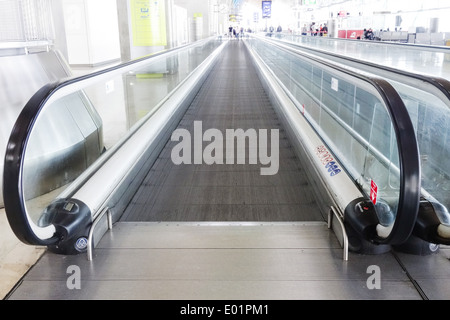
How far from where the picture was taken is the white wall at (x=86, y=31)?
44.1 ft

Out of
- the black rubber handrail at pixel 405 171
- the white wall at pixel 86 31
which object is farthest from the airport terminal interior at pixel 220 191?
the white wall at pixel 86 31

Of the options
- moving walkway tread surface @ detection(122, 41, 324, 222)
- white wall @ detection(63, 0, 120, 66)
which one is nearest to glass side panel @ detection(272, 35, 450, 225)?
moving walkway tread surface @ detection(122, 41, 324, 222)

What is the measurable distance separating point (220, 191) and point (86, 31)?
11.5 m

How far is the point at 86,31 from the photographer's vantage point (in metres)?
13.7

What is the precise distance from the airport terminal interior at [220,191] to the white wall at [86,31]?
26.6 ft

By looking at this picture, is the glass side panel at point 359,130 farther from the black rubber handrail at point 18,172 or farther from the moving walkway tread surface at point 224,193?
the black rubber handrail at point 18,172

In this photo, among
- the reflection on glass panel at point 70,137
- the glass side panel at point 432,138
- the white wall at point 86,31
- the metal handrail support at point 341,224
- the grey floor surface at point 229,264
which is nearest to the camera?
the grey floor surface at point 229,264

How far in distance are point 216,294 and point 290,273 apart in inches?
18.4

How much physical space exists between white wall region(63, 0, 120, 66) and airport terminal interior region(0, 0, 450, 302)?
26.6ft

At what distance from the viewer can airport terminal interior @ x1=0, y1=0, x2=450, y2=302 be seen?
87.8 inches

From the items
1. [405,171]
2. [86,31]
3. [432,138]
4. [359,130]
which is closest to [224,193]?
[359,130]

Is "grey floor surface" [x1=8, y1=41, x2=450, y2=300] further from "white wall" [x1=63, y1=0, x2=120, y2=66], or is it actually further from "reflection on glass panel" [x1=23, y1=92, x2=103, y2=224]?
"white wall" [x1=63, y1=0, x2=120, y2=66]
